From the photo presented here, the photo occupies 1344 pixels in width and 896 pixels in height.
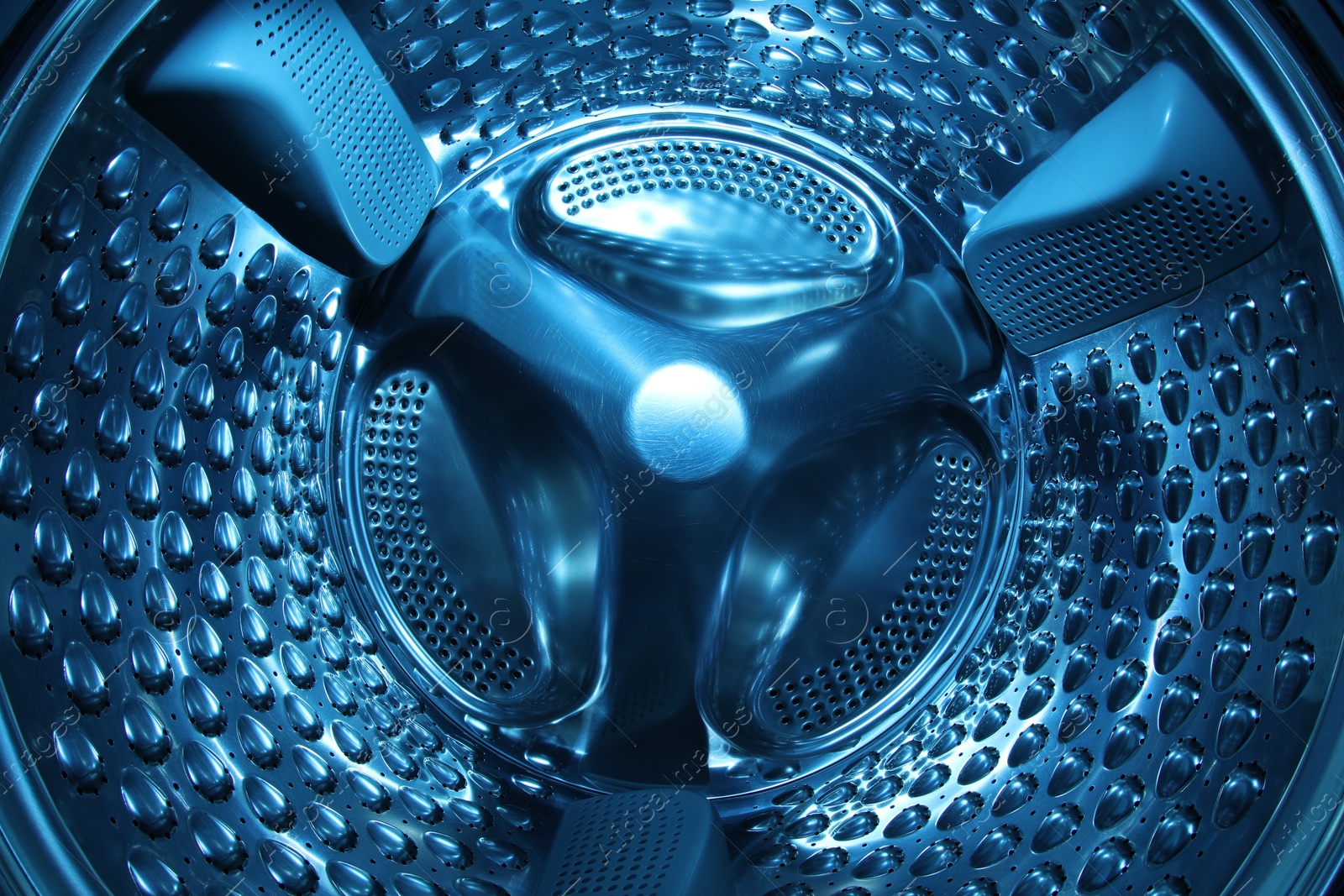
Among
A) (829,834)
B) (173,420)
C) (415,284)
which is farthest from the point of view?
(415,284)

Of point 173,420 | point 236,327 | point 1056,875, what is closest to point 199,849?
point 173,420

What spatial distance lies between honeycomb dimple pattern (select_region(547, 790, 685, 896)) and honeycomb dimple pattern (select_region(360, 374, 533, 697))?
0.25m

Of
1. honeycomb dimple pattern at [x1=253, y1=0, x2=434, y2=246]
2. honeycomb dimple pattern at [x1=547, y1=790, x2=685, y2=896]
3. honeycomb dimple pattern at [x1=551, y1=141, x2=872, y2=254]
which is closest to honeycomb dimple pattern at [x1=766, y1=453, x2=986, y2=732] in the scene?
honeycomb dimple pattern at [x1=547, y1=790, x2=685, y2=896]

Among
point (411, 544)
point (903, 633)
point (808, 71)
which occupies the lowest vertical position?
point (903, 633)

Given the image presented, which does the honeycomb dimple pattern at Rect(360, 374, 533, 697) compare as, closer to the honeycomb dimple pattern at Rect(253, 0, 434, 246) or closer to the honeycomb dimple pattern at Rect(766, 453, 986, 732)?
the honeycomb dimple pattern at Rect(253, 0, 434, 246)

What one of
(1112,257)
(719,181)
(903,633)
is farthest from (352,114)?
(903,633)

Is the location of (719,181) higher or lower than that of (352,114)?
lower

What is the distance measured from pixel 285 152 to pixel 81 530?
0.41 m

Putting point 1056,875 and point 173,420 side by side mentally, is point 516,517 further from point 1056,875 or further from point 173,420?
point 1056,875

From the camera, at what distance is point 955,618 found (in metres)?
1.27

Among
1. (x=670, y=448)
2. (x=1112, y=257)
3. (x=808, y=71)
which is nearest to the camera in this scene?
(x=1112, y=257)

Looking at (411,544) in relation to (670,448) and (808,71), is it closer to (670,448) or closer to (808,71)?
(670,448)

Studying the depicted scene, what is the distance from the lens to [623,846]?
101cm

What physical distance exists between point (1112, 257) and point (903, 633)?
1.91ft
